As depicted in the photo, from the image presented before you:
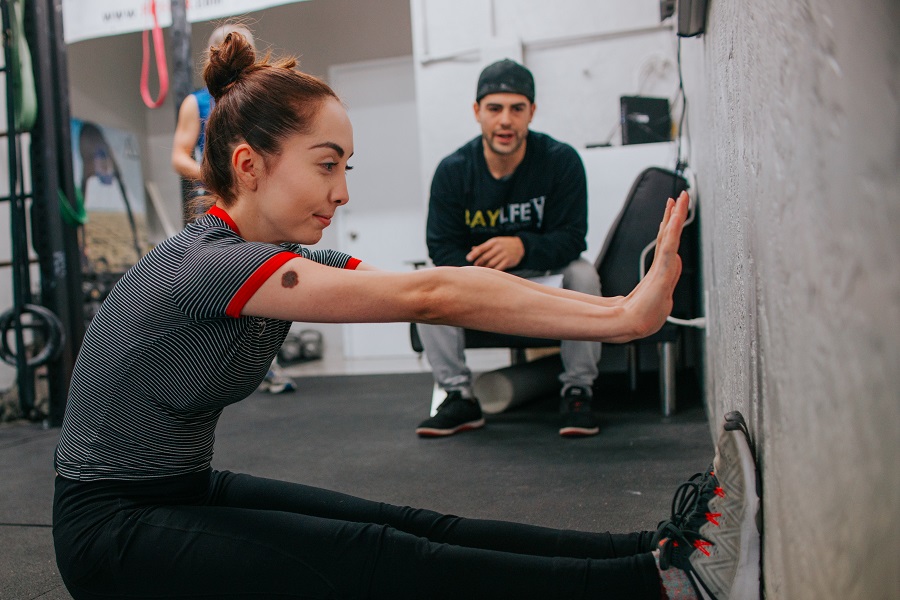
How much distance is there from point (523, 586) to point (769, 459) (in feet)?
0.98

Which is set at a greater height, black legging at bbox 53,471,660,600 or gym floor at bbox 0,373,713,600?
black legging at bbox 53,471,660,600

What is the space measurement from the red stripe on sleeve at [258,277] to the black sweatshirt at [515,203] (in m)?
1.68

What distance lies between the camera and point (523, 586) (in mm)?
864

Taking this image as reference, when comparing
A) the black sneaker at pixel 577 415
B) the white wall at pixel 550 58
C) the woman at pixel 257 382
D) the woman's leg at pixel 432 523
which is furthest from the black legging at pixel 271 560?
the white wall at pixel 550 58

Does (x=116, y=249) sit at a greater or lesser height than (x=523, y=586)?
greater

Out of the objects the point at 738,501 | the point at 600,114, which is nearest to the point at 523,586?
the point at 738,501

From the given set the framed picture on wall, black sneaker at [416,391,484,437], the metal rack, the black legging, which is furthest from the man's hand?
the framed picture on wall

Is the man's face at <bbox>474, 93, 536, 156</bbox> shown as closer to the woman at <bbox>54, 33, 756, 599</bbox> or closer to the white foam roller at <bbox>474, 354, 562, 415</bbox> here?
the white foam roller at <bbox>474, 354, 562, 415</bbox>

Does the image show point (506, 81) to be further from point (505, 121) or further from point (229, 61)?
point (229, 61)

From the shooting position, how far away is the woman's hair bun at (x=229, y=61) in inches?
41.9

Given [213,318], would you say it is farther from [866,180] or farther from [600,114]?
[600,114]

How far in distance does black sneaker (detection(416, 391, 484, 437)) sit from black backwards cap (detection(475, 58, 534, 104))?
3.27 feet

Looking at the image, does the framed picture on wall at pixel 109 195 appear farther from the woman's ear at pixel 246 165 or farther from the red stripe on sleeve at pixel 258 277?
the red stripe on sleeve at pixel 258 277

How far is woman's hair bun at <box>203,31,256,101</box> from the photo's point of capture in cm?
107
